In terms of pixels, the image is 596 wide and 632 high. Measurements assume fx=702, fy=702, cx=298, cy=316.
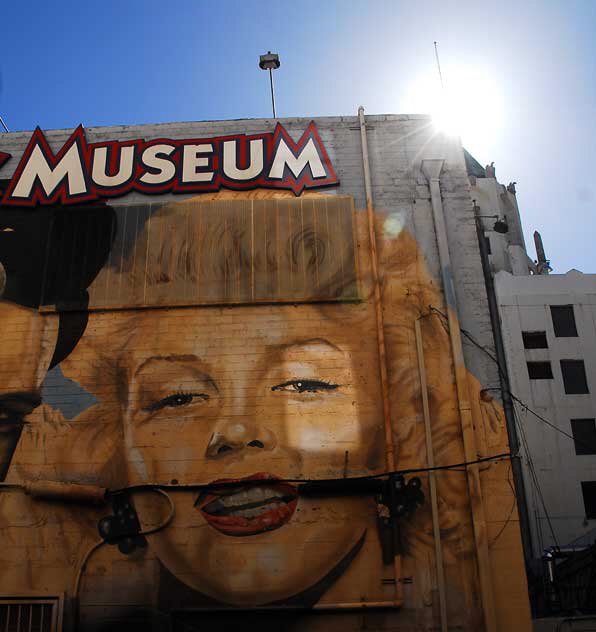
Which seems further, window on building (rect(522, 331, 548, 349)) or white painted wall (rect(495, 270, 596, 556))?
window on building (rect(522, 331, 548, 349))

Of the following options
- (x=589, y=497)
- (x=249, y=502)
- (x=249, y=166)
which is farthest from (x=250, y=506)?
(x=589, y=497)

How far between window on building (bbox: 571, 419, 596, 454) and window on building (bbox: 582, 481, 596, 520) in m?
1.71

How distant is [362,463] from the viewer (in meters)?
13.6

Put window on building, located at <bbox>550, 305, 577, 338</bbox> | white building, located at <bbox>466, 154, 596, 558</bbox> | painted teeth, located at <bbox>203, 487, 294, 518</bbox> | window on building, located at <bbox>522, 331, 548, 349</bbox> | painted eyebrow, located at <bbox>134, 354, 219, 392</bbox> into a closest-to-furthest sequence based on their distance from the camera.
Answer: painted teeth, located at <bbox>203, 487, 294, 518</bbox> < painted eyebrow, located at <bbox>134, 354, 219, 392</bbox> < white building, located at <bbox>466, 154, 596, 558</bbox> < window on building, located at <bbox>522, 331, 548, 349</bbox> < window on building, located at <bbox>550, 305, 577, 338</bbox>

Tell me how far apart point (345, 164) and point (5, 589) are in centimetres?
1143

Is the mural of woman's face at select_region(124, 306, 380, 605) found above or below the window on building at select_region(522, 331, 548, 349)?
below

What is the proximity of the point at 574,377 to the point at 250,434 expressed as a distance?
3045 centimetres

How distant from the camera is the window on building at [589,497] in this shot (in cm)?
3559

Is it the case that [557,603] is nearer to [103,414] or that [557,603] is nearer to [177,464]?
[177,464]

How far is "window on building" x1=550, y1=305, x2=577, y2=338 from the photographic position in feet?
133

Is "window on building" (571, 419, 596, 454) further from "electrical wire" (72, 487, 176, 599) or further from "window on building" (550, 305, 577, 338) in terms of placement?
"electrical wire" (72, 487, 176, 599)

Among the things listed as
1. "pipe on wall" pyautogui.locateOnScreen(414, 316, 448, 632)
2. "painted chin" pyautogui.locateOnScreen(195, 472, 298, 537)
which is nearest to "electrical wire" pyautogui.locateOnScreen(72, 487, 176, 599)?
"painted chin" pyautogui.locateOnScreen(195, 472, 298, 537)

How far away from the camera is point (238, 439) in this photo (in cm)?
1382

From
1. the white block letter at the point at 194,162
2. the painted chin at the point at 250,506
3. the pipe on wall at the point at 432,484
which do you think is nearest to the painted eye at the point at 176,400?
the painted chin at the point at 250,506
